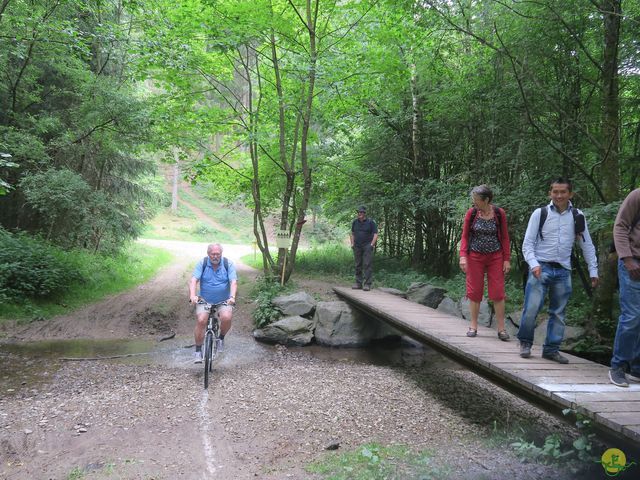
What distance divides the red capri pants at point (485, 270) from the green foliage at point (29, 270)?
9.44m

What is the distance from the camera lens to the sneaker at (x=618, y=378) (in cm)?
368

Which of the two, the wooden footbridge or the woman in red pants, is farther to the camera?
the woman in red pants

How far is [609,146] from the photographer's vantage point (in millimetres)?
6383

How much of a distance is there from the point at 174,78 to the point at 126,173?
5.60 m

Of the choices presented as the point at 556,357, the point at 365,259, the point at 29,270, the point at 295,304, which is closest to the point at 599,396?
the point at 556,357

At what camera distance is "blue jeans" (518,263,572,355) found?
14.0 ft

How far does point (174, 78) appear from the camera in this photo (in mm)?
10508

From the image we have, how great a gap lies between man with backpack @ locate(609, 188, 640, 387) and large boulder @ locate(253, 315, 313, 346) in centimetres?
619

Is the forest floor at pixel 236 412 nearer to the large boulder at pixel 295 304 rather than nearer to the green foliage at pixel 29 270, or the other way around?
the green foliage at pixel 29 270

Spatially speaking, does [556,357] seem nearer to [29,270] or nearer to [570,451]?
[570,451]

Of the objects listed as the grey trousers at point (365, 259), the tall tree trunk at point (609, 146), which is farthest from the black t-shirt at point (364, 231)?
the tall tree trunk at point (609, 146)

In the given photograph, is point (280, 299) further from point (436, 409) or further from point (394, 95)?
point (394, 95)

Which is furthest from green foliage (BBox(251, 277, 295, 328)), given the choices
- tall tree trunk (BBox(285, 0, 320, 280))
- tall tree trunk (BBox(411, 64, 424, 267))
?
tall tree trunk (BBox(411, 64, 424, 267))

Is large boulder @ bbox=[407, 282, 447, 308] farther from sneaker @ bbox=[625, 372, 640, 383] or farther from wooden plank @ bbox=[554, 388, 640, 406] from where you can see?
wooden plank @ bbox=[554, 388, 640, 406]
